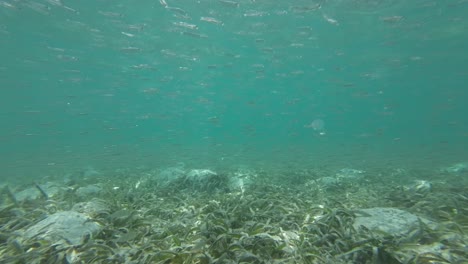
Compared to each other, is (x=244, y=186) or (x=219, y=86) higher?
(x=219, y=86)

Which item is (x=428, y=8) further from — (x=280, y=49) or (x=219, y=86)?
(x=219, y=86)

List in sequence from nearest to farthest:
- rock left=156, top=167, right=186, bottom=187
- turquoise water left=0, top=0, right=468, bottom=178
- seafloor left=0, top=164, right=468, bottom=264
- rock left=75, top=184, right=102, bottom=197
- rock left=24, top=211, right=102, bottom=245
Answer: seafloor left=0, top=164, right=468, bottom=264 → rock left=24, top=211, right=102, bottom=245 → rock left=75, top=184, right=102, bottom=197 → rock left=156, top=167, right=186, bottom=187 → turquoise water left=0, top=0, right=468, bottom=178

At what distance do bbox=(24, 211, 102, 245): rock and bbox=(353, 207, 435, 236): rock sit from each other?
4.35 metres

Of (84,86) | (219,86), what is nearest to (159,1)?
(219,86)

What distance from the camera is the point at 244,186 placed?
30.6 feet

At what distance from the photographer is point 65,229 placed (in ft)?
13.3

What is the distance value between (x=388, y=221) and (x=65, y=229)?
516cm

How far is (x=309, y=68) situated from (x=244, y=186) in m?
39.0

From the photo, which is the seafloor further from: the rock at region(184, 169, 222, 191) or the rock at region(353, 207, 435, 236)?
the rock at region(184, 169, 222, 191)

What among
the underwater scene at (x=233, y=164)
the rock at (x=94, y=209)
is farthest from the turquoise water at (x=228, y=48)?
the rock at (x=94, y=209)

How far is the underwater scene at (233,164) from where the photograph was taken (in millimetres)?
3838

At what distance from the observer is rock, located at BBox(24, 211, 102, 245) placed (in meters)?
3.85

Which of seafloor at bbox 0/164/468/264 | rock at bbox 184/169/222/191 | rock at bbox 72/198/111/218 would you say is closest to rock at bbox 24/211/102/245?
seafloor at bbox 0/164/468/264

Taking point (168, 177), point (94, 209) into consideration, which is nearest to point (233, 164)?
point (168, 177)
